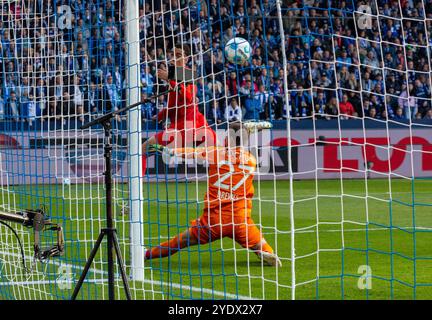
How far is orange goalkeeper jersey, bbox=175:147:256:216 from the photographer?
998cm

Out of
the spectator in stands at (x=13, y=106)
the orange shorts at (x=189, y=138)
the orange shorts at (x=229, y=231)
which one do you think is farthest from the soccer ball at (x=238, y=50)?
the spectator in stands at (x=13, y=106)

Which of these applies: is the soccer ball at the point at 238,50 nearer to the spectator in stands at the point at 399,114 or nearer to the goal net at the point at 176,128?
the goal net at the point at 176,128

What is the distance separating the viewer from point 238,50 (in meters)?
8.30

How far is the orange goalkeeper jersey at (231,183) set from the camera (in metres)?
9.98

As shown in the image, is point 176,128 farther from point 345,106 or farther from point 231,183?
point 345,106

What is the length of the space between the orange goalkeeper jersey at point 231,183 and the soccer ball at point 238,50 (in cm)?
164

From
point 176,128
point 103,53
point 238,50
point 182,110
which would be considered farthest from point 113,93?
point 238,50

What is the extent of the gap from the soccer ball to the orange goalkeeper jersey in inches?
64.6

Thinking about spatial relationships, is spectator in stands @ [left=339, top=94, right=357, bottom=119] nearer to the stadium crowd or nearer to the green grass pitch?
the green grass pitch

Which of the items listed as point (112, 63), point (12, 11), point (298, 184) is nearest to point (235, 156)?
point (112, 63)

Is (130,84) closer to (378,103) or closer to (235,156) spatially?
(235,156)

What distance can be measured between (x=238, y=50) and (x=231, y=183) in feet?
6.71

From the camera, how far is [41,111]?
37.4ft

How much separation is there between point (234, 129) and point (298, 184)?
A: 12411 millimetres
